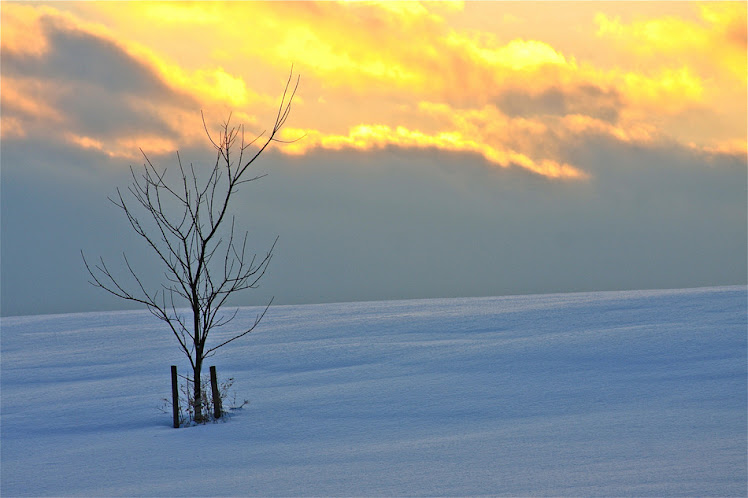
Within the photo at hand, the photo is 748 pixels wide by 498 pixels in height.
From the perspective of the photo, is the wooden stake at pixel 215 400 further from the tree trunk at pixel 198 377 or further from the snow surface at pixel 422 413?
the snow surface at pixel 422 413

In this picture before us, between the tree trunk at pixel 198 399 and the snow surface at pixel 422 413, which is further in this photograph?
the tree trunk at pixel 198 399

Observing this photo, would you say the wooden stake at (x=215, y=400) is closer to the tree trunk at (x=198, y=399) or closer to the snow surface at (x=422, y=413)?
the tree trunk at (x=198, y=399)

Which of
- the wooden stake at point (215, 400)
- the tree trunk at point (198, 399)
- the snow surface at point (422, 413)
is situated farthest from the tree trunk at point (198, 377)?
the snow surface at point (422, 413)

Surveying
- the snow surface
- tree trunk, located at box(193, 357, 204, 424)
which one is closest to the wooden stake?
tree trunk, located at box(193, 357, 204, 424)

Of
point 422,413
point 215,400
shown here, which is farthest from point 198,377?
point 422,413

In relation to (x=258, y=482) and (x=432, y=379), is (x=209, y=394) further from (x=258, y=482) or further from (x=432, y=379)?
(x=258, y=482)

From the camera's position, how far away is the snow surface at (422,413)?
5.06 m

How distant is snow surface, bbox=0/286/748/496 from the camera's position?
5.06 meters

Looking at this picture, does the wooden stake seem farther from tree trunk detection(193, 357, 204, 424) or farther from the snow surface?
the snow surface

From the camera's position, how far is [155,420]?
8.30m

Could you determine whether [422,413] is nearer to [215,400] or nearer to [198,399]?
[215,400]

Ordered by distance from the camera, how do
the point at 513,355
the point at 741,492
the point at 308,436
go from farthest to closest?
the point at 513,355, the point at 308,436, the point at 741,492

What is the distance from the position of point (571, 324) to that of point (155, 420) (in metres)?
8.33

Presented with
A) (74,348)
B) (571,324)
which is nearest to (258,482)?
(571,324)
